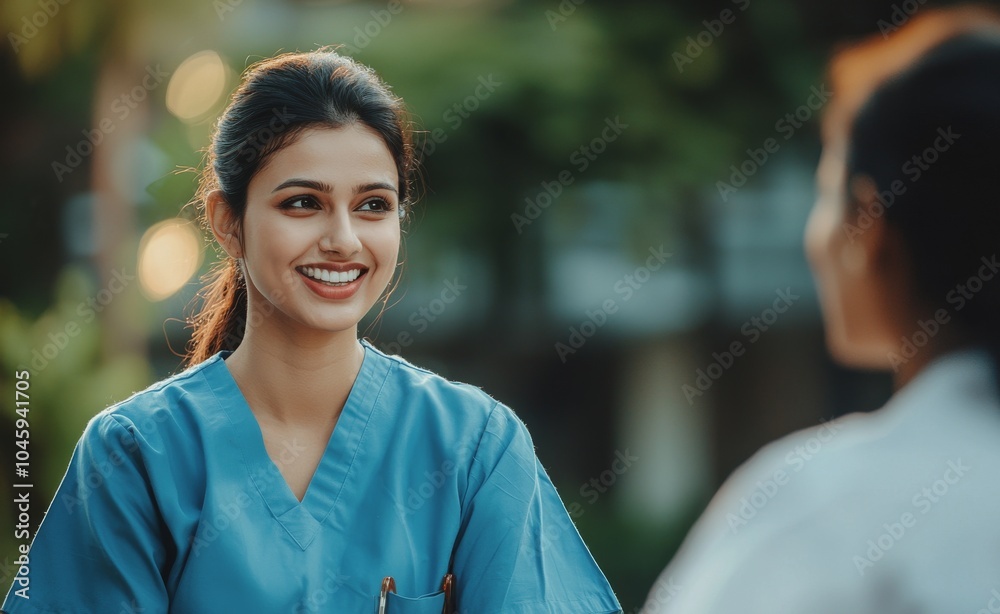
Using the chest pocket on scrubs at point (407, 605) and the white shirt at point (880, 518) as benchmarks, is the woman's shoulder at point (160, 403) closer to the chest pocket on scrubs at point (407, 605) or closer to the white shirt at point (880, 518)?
the chest pocket on scrubs at point (407, 605)

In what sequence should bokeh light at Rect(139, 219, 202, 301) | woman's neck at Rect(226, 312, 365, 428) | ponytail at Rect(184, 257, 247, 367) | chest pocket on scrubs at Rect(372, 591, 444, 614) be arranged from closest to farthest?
chest pocket on scrubs at Rect(372, 591, 444, 614)
woman's neck at Rect(226, 312, 365, 428)
ponytail at Rect(184, 257, 247, 367)
bokeh light at Rect(139, 219, 202, 301)

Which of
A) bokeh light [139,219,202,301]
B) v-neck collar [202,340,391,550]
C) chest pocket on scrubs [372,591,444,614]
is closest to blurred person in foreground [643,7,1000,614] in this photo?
chest pocket on scrubs [372,591,444,614]

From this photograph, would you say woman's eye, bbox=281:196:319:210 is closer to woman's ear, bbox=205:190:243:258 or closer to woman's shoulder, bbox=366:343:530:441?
woman's ear, bbox=205:190:243:258

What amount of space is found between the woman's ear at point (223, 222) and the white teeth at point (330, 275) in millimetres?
147

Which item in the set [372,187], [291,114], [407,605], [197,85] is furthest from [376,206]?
[197,85]

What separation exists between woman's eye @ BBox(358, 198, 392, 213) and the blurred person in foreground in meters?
0.89

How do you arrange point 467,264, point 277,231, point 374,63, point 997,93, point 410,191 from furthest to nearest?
point 467,264, point 374,63, point 410,191, point 277,231, point 997,93

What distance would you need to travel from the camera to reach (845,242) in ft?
2.44

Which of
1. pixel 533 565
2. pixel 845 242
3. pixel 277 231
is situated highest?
pixel 277 231

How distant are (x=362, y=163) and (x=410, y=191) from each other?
0.20 meters

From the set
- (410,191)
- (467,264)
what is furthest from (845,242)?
(467,264)

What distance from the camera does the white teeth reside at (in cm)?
154

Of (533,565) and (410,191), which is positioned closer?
(533,565)

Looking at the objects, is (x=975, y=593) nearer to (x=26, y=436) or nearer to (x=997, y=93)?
(x=997, y=93)
